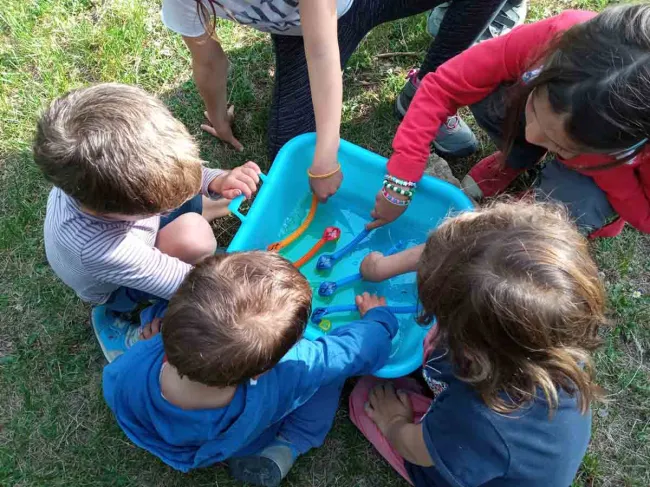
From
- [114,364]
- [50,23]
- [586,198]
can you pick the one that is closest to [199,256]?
[114,364]

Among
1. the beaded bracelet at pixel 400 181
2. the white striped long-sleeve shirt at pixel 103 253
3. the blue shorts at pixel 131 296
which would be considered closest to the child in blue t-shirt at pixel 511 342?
the beaded bracelet at pixel 400 181

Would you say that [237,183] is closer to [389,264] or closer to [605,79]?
[389,264]

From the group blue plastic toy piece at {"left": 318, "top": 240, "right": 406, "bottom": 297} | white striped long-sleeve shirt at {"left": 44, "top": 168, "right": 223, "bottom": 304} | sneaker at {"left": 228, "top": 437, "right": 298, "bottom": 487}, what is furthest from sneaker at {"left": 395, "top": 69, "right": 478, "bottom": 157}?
sneaker at {"left": 228, "top": 437, "right": 298, "bottom": 487}

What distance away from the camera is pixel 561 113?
1183 mm

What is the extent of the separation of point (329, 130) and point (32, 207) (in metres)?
1.11

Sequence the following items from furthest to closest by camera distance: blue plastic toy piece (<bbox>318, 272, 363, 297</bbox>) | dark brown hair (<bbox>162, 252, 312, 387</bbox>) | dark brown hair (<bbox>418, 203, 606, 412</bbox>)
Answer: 1. blue plastic toy piece (<bbox>318, 272, 363, 297</bbox>)
2. dark brown hair (<bbox>162, 252, 312, 387</bbox>)
3. dark brown hair (<bbox>418, 203, 606, 412</bbox>)

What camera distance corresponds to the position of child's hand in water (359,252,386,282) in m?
1.64

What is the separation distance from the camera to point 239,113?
210 centimetres

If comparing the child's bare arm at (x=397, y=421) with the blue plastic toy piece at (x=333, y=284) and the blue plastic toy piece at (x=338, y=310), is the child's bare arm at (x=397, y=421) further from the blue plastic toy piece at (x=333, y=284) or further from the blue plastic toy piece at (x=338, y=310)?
the blue plastic toy piece at (x=333, y=284)

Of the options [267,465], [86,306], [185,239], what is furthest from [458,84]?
[86,306]

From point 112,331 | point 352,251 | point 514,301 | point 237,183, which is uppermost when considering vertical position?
point 514,301

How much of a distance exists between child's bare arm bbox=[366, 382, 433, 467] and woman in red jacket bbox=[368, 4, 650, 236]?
522 millimetres

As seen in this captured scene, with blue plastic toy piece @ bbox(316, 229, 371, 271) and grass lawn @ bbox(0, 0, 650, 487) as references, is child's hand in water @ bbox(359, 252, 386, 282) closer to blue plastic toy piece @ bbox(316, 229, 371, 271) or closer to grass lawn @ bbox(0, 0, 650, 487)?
blue plastic toy piece @ bbox(316, 229, 371, 271)

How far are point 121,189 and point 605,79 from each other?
101 cm
